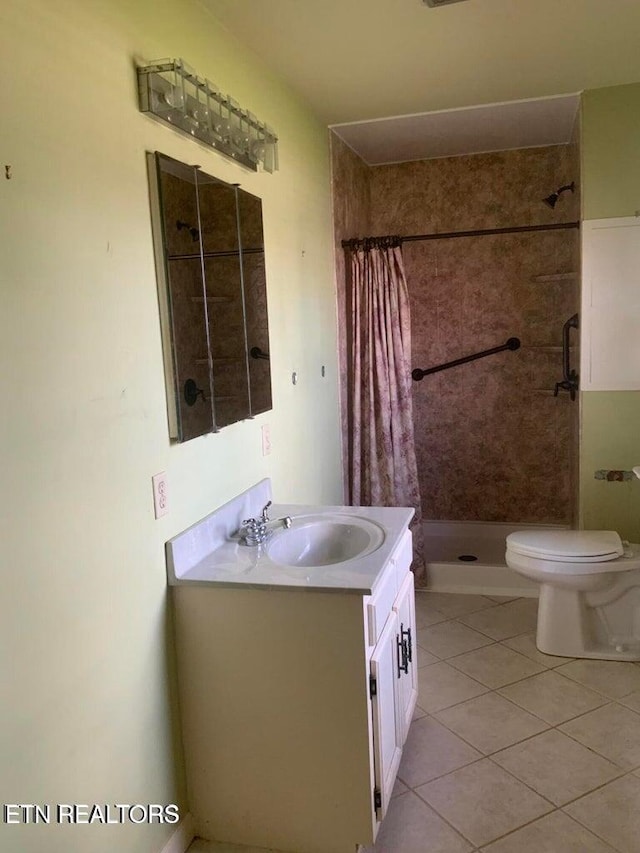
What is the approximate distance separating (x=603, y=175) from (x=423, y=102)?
873 mm

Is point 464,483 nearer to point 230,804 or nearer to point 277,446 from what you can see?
point 277,446

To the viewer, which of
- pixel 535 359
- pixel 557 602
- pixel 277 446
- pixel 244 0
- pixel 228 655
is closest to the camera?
pixel 228 655

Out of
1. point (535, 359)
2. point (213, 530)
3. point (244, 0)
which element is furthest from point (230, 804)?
point (535, 359)

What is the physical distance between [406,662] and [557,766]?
0.58 meters

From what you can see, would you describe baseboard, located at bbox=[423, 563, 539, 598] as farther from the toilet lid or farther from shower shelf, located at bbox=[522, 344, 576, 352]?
shower shelf, located at bbox=[522, 344, 576, 352]

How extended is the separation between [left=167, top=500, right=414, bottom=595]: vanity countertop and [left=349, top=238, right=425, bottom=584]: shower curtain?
1327 mm

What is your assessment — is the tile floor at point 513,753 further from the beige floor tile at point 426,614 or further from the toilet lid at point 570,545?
the toilet lid at point 570,545

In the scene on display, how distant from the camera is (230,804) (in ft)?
6.20

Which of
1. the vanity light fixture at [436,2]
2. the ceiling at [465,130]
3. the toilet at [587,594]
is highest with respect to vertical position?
the ceiling at [465,130]

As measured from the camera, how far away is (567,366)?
372cm

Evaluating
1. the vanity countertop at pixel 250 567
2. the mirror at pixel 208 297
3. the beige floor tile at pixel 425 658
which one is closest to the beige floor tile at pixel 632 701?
the beige floor tile at pixel 425 658

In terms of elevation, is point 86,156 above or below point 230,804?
above

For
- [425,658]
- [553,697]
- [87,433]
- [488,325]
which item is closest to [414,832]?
[553,697]

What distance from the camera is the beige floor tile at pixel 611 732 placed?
2236mm
